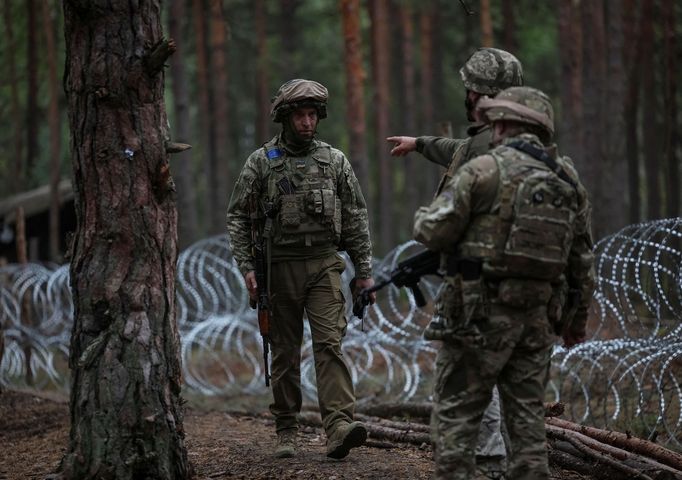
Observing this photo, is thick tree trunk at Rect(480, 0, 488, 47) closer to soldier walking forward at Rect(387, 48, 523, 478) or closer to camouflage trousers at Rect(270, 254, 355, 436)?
camouflage trousers at Rect(270, 254, 355, 436)

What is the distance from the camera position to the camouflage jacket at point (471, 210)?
15.0ft

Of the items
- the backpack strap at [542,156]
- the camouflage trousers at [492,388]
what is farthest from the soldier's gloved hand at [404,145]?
the camouflage trousers at [492,388]

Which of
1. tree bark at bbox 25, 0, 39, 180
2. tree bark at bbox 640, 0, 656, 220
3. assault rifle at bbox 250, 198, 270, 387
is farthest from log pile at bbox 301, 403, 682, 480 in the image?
tree bark at bbox 25, 0, 39, 180

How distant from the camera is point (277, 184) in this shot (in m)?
6.43

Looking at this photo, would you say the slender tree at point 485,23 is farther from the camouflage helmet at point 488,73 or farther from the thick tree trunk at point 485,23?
the camouflage helmet at point 488,73

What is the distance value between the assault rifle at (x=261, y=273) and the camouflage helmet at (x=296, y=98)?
0.59m

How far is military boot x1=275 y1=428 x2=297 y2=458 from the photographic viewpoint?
21.3ft

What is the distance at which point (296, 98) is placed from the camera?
6.34 m

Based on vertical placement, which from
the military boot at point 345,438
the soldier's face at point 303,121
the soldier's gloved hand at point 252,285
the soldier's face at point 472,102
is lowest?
the military boot at point 345,438

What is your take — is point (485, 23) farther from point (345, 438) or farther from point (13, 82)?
point (345, 438)

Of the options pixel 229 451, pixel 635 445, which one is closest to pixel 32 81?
pixel 229 451

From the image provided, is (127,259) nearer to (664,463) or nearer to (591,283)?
(591,283)

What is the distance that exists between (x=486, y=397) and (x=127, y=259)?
2114 mm

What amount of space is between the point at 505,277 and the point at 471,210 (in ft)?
1.11
